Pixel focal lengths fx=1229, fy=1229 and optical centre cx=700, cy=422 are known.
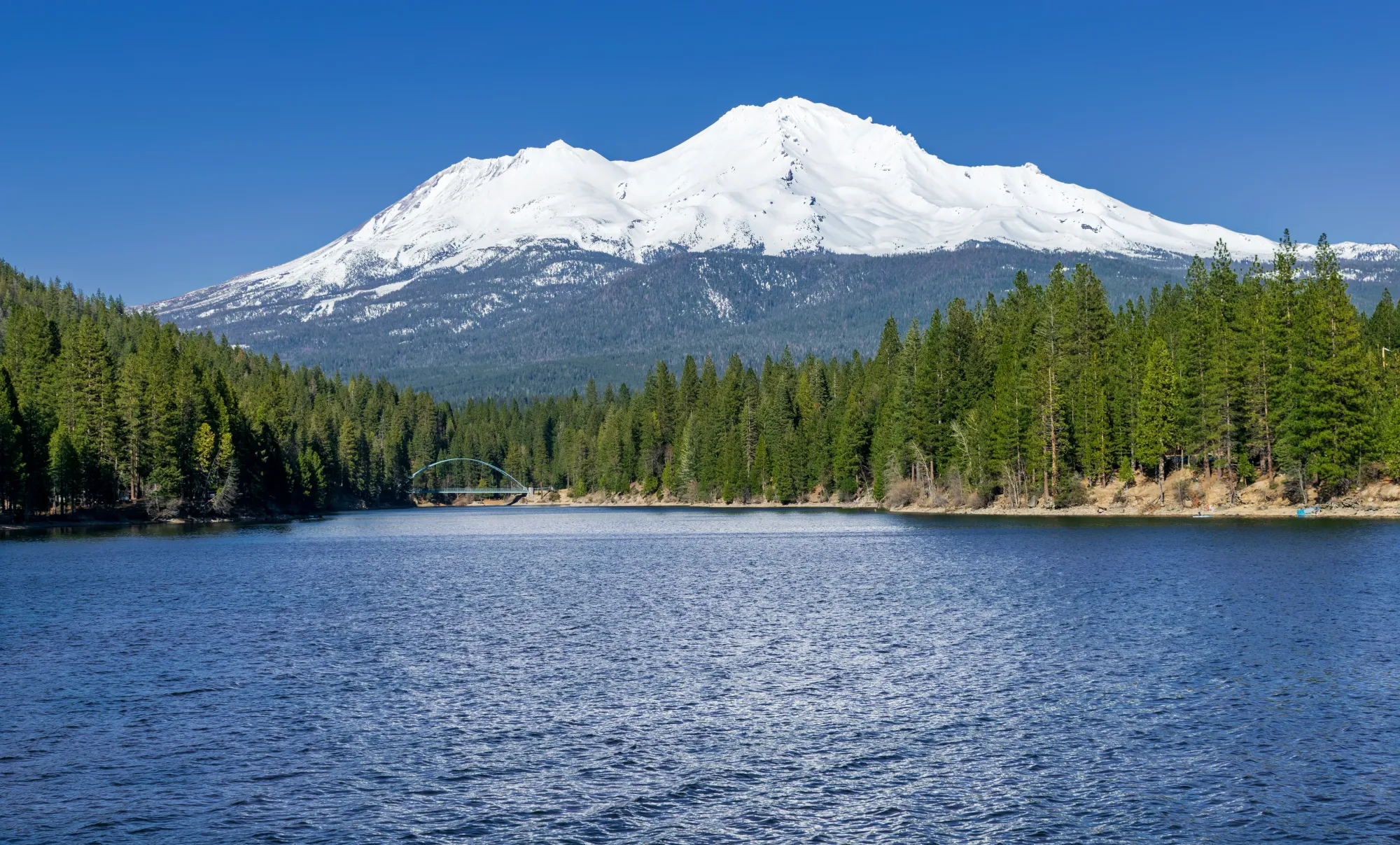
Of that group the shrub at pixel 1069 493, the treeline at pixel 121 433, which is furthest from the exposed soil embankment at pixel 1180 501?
the treeline at pixel 121 433

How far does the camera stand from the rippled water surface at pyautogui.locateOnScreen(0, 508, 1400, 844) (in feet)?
74.3

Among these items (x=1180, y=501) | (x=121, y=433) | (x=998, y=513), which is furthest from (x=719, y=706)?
(x=121, y=433)

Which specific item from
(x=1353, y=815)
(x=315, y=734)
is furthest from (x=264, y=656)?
(x=1353, y=815)

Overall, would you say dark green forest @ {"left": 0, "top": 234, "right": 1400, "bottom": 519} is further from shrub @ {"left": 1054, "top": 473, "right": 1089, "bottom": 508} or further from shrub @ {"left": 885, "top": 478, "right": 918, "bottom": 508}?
shrub @ {"left": 885, "top": 478, "right": 918, "bottom": 508}

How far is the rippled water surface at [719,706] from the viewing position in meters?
22.6

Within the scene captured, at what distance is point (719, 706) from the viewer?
31.6 metres

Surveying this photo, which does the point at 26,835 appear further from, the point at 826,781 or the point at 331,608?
the point at 331,608

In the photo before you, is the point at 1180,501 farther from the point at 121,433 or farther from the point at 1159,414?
the point at 121,433

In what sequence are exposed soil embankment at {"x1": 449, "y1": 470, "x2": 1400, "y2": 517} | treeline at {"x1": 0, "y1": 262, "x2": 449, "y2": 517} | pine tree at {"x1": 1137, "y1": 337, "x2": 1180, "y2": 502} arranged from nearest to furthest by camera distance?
exposed soil embankment at {"x1": 449, "y1": 470, "x2": 1400, "y2": 517} → pine tree at {"x1": 1137, "y1": 337, "x2": 1180, "y2": 502} → treeline at {"x1": 0, "y1": 262, "x2": 449, "y2": 517}

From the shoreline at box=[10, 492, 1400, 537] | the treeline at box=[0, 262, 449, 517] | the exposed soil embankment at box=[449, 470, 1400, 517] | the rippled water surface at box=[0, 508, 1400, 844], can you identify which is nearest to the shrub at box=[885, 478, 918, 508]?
the shoreline at box=[10, 492, 1400, 537]

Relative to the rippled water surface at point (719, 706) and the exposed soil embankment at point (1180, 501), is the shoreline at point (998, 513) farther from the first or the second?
the rippled water surface at point (719, 706)

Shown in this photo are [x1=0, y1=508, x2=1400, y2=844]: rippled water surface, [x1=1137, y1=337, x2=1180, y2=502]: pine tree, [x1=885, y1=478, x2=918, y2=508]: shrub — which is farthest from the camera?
[x1=885, y1=478, x2=918, y2=508]: shrub

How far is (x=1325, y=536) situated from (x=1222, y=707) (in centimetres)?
5315

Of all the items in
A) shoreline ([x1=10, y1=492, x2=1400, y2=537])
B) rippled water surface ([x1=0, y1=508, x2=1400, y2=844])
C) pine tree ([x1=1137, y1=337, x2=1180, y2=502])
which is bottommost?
rippled water surface ([x1=0, y1=508, x2=1400, y2=844])
